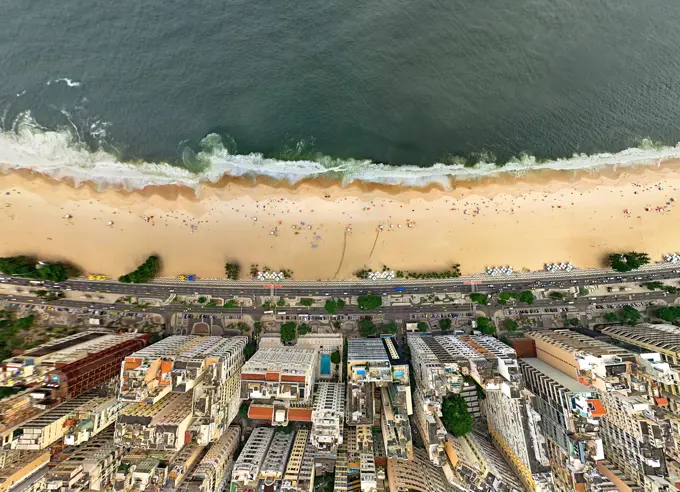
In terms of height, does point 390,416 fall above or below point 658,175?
below

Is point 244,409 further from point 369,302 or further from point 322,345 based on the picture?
point 369,302

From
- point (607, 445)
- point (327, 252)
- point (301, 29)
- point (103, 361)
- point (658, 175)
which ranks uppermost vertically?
point (301, 29)

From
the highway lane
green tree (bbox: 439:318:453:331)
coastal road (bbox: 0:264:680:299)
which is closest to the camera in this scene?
green tree (bbox: 439:318:453:331)

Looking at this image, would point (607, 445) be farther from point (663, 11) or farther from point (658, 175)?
point (663, 11)

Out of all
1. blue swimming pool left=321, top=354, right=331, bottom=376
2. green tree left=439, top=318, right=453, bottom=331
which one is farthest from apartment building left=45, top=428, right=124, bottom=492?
green tree left=439, top=318, right=453, bottom=331

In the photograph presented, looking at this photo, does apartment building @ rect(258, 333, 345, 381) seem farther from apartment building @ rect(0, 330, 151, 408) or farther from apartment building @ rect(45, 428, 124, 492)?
apartment building @ rect(45, 428, 124, 492)

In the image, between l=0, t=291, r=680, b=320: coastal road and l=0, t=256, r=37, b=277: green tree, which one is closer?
l=0, t=256, r=37, b=277: green tree

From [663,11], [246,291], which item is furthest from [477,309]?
[663,11]
